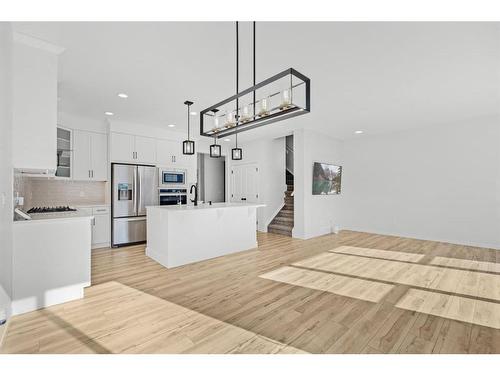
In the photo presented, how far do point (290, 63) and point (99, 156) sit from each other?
177 inches

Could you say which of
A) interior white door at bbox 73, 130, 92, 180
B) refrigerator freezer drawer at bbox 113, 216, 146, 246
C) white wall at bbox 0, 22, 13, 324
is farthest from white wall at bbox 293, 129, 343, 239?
white wall at bbox 0, 22, 13, 324

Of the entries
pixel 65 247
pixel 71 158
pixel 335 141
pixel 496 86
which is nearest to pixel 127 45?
pixel 65 247

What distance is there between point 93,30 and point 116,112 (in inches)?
104

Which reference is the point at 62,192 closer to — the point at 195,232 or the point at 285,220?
the point at 195,232

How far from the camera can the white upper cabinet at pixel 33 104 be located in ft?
7.88

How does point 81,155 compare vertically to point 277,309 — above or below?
above

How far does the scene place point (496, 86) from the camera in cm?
343

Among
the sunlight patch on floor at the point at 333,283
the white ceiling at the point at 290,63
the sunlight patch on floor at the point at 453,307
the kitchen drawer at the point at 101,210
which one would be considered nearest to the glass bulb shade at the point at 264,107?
the white ceiling at the point at 290,63

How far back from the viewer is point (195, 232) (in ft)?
13.1

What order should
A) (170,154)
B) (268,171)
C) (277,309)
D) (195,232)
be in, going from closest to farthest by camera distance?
(277,309) → (195,232) → (170,154) → (268,171)

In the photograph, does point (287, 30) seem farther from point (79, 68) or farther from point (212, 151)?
point (79, 68)

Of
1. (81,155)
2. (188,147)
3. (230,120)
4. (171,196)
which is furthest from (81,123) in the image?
(230,120)

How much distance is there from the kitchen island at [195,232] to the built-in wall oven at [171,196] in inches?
52.4
